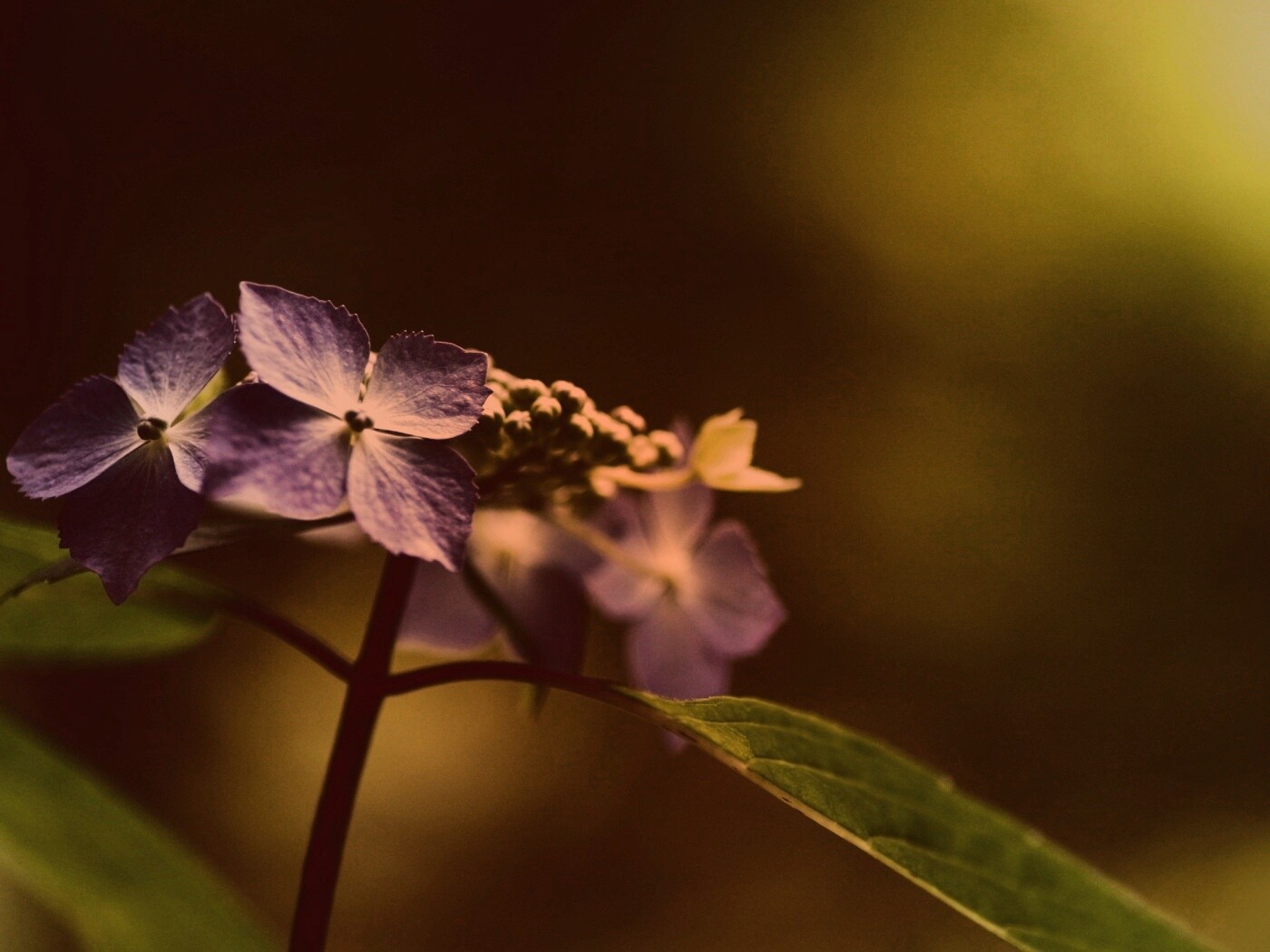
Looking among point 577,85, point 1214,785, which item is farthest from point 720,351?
point 1214,785

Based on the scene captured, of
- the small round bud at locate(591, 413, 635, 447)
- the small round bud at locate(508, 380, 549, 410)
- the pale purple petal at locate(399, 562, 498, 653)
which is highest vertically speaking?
the small round bud at locate(591, 413, 635, 447)

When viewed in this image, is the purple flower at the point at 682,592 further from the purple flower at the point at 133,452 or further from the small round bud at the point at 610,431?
the purple flower at the point at 133,452

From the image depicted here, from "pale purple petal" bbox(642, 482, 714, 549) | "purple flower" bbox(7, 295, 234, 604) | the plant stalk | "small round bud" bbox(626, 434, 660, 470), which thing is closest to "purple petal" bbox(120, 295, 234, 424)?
"purple flower" bbox(7, 295, 234, 604)

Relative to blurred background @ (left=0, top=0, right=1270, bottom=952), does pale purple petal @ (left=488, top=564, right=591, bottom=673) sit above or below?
below

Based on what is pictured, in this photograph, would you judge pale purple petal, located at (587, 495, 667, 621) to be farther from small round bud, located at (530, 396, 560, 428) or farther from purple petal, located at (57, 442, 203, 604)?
purple petal, located at (57, 442, 203, 604)

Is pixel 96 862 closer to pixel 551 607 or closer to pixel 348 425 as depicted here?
pixel 551 607

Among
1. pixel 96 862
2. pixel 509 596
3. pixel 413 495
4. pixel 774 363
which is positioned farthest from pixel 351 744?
pixel 774 363

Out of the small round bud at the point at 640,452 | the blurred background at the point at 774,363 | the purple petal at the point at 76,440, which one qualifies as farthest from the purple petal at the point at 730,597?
the blurred background at the point at 774,363
